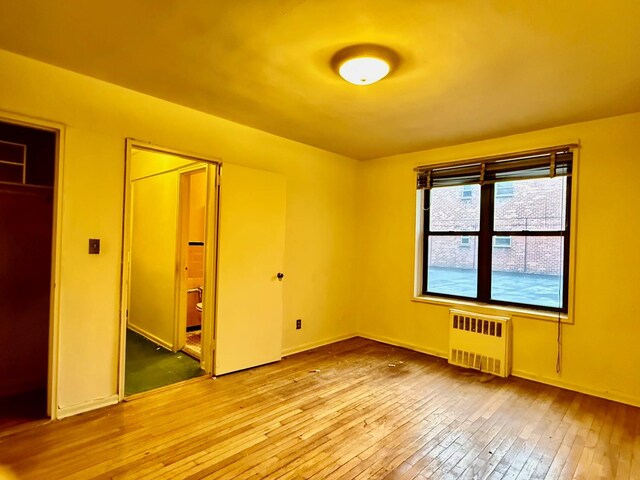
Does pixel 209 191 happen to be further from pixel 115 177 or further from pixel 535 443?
pixel 535 443

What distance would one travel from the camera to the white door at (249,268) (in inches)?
135

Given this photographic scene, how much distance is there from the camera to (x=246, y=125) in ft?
12.0

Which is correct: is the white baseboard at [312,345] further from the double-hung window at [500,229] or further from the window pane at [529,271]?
the window pane at [529,271]

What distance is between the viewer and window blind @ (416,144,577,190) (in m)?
3.41

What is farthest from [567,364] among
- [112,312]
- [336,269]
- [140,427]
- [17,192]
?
[17,192]

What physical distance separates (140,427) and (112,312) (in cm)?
88

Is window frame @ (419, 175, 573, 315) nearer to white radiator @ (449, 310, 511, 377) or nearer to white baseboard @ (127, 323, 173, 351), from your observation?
white radiator @ (449, 310, 511, 377)

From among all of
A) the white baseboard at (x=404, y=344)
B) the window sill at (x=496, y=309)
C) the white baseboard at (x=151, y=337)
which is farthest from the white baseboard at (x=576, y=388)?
the white baseboard at (x=151, y=337)

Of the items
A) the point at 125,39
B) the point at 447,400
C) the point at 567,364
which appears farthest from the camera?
the point at 567,364

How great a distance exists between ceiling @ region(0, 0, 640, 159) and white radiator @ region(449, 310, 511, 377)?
6.52ft

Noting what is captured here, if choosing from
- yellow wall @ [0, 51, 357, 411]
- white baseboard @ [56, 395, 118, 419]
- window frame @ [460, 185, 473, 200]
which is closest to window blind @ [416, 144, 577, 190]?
window frame @ [460, 185, 473, 200]

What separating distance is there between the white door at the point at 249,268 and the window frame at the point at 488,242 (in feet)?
6.07

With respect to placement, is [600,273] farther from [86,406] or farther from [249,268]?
[86,406]

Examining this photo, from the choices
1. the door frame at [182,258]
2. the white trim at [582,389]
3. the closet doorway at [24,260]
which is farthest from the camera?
the door frame at [182,258]
